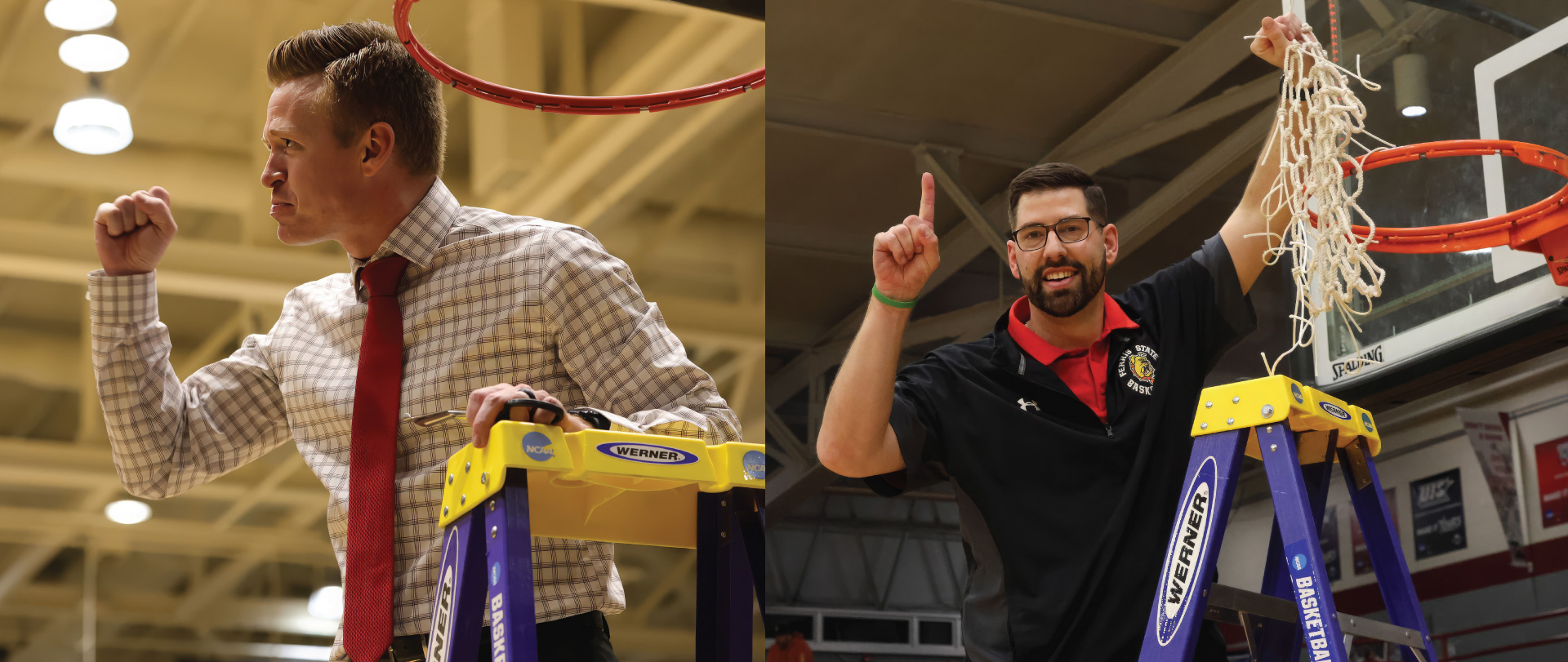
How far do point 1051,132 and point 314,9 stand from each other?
3884mm

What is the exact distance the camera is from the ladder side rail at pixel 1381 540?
7.12ft

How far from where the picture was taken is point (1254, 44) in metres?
2.58

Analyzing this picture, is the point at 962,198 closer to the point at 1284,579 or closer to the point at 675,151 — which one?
the point at 1284,579

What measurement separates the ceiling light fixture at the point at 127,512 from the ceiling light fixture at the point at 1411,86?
230 inches

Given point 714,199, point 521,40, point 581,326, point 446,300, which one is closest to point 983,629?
point 581,326

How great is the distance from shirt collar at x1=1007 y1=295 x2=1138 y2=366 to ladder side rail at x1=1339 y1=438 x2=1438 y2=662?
51 centimetres

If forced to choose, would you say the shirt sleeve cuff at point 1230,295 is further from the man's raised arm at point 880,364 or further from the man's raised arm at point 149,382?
the man's raised arm at point 149,382

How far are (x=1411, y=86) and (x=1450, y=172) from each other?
27 cm

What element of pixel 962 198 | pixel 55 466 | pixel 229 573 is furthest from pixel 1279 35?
pixel 55 466

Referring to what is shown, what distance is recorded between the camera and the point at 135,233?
2.14m

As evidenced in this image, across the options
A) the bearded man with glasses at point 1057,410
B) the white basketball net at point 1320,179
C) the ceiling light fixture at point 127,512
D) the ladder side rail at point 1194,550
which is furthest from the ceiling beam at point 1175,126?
the ceiling light fixture at point 127,512

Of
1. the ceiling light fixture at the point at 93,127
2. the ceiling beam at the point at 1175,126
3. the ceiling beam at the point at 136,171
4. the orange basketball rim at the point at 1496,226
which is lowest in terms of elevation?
the orange basketball rim at the point at 1496,226

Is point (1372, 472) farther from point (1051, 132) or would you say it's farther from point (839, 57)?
point (839, 57)

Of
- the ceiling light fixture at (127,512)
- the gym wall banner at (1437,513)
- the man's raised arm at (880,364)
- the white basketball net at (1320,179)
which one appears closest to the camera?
the man's raised arm at (880,364)
